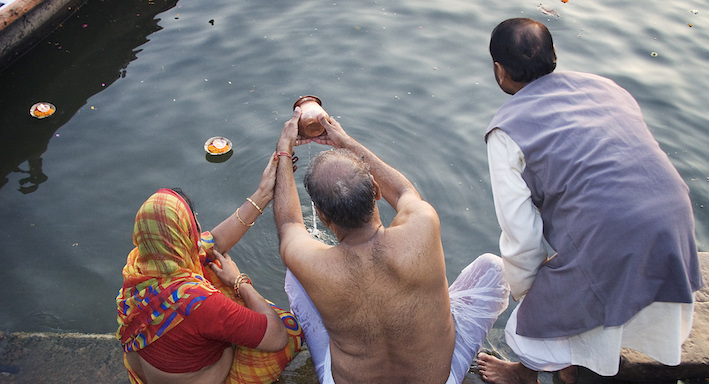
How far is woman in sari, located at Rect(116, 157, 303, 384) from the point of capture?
8.87 ft

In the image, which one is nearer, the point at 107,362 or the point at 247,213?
the point at 247,213

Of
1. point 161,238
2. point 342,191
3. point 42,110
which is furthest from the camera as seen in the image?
point 42,110

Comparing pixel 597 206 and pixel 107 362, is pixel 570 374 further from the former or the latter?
pixel 107 362

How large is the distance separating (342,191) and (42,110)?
15.5 ft

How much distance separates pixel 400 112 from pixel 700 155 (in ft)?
9.19

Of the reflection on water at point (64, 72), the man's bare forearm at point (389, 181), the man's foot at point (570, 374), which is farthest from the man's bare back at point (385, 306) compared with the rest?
the reflection on water at point (64, 72)

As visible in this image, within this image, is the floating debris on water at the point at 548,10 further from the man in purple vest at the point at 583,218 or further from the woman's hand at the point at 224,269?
the woman's hand at the point at 224,269

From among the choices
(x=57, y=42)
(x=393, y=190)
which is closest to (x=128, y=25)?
(x=57, y=42)

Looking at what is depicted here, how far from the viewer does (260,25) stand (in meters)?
7.01

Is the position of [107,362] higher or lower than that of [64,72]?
lower

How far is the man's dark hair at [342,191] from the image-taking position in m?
2.33

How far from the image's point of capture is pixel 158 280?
2.76 meters

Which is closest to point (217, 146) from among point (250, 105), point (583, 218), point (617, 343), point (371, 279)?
point (250, 105)

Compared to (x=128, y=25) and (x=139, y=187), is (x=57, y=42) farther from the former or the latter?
(x=139, y=187)
